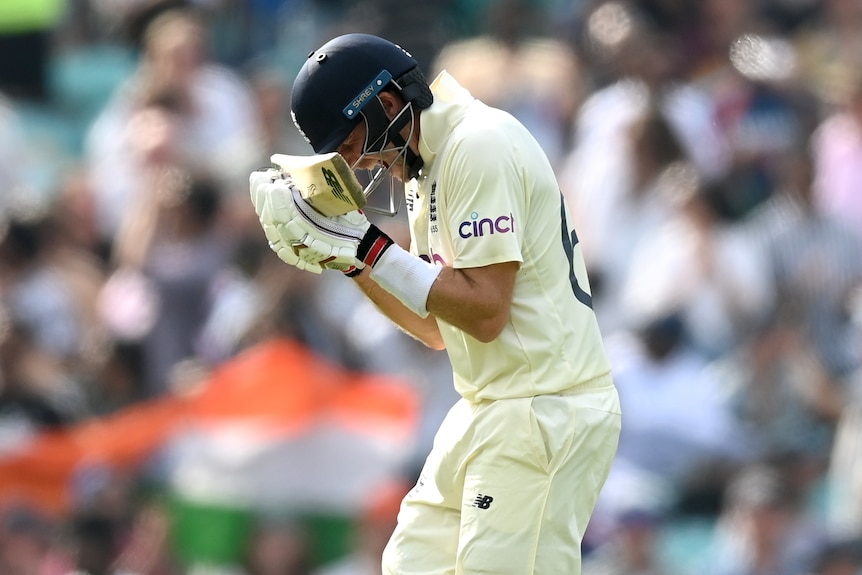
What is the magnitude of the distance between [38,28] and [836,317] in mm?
6719

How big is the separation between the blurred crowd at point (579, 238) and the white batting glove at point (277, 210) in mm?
4190

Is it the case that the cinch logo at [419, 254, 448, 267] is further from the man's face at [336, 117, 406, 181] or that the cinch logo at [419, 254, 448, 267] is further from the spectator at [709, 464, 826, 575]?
the spectator at [709, 464, 826, 575]

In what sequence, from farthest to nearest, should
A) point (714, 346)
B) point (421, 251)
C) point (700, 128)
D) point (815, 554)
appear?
point (700, 128) < point (714, 346) < point (815, 554) < point (421, 251)

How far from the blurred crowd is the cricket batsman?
388cm

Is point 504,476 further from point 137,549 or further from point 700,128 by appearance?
point 700,128

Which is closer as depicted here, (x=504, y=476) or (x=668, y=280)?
(x=504, y=476)

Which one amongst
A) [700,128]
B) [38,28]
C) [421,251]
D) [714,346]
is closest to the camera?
[421,251]

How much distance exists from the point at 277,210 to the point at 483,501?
1104 millimetres

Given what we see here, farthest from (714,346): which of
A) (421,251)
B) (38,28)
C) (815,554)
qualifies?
(38,28)

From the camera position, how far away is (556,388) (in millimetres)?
4676

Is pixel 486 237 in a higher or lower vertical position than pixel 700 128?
higher

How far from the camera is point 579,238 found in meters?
9.05

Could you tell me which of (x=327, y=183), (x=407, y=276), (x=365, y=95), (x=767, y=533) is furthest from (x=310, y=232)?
(x=767, y=533)

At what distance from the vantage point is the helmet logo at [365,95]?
4578mm
